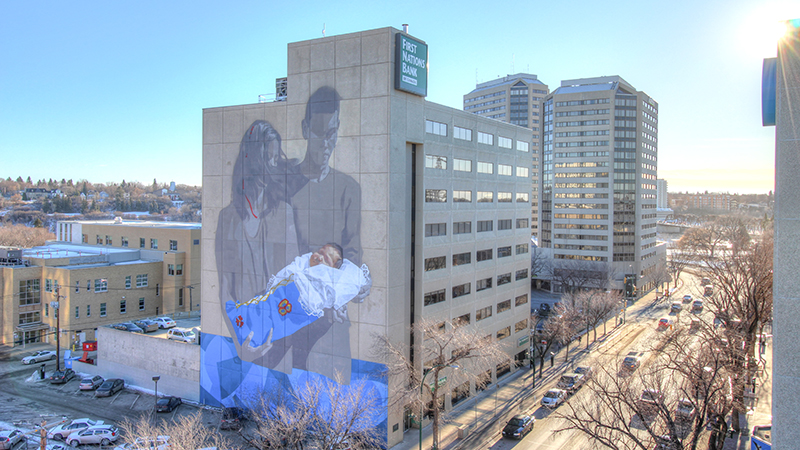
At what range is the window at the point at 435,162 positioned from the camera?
122 feet

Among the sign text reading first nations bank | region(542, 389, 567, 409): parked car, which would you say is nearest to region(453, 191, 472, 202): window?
the sign text reading first nations bank

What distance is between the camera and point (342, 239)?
34688mm

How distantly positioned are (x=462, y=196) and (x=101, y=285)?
44.6 metres

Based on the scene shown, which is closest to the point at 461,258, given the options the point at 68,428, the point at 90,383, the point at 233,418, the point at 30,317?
the point at 233,418

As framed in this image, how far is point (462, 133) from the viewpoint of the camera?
40938mm

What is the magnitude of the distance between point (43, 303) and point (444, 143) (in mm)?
53097

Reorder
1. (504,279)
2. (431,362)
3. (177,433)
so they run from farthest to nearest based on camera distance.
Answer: (504,279) → (431,362) → (177,433)

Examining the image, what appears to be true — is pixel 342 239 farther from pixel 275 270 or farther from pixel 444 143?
pixel 444 143

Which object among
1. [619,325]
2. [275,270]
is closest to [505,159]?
[275,270]

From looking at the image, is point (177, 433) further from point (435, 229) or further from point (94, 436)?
point (435, 229)

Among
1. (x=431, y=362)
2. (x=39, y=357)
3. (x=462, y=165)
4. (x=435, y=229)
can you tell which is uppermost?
(x=462, y=165)

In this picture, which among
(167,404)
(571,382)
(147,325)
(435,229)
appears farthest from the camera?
(147,325)

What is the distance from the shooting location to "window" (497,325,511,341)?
46.8 m

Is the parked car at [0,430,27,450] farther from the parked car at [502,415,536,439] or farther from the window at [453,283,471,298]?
the parked car at [502,415,536,439]
